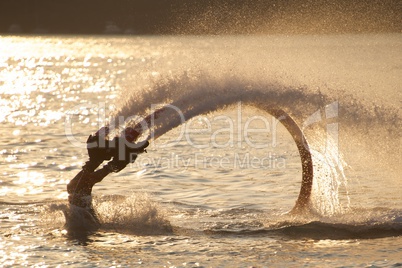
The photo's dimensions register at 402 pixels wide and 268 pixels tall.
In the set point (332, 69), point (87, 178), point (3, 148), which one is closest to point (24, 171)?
point (3, 148)

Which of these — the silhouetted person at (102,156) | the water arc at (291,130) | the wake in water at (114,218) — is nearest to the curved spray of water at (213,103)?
the water arc at (291,130)

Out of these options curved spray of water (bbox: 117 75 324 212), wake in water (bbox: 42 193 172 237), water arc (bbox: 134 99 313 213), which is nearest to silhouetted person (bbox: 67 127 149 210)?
wake in water (bbox: 42 193 172 237)

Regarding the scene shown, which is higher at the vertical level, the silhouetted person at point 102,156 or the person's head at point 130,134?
the person's head at point 130,134

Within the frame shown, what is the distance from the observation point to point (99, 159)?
14.1 meters

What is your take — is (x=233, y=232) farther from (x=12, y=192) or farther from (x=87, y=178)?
(x=12, y=192)

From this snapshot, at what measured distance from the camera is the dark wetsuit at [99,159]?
547 inches

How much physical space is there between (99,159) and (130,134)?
2.20 feet

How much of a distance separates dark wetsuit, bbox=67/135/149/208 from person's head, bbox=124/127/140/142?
3.0 inches

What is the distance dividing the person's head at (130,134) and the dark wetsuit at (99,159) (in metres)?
0.08

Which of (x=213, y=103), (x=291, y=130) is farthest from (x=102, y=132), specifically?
(x=291, y=130)

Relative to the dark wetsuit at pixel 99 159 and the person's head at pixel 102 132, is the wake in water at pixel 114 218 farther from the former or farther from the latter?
the person's head at pixel 102 132

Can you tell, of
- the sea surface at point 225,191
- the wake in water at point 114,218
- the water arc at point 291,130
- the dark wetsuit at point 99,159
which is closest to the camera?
the sea surface at point 225,191

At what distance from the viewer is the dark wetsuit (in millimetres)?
13883

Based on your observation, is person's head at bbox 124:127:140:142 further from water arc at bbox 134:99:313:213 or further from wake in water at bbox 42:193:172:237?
wake in water at bbox 42:193:172:237
